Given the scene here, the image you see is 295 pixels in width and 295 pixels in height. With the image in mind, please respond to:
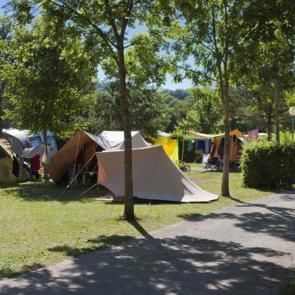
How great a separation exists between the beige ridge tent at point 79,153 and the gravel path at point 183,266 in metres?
9.06

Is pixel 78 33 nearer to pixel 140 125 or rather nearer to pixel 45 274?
pixel 45 274

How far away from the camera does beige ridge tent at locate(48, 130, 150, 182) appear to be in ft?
64.1

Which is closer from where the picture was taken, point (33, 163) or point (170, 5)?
point (170, 5)

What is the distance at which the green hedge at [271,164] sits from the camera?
18.7 metres

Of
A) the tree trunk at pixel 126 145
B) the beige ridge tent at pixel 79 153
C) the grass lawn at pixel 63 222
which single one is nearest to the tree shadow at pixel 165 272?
the grass lawn at pixel 63 222

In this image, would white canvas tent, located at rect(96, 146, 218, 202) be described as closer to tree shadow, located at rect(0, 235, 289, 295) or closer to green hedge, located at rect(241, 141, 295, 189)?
green hedge, located at rect(241, 141, 295, 189)

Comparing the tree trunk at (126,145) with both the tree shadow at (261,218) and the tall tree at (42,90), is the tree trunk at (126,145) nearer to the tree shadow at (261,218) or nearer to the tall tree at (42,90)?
the tree shadow at (261,218)

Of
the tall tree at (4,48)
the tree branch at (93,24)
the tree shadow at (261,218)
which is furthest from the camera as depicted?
the tall tree at (4,48)

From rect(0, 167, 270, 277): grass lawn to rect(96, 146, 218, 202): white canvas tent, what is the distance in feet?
2.24

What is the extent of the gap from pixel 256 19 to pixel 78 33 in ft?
19.3

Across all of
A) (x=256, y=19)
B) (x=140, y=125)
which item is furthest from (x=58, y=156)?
(x=140, y=125)

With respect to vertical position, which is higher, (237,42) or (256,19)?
(237,42)

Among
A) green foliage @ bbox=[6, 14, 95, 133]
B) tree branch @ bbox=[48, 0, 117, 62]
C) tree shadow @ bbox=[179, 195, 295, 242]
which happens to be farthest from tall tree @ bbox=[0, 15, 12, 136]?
tree shadow @ bbox=[179, 195, 295, 242]

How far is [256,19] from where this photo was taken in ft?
21.7
